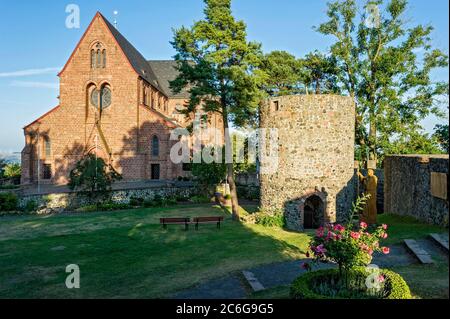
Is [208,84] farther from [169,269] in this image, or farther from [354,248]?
[354,248]

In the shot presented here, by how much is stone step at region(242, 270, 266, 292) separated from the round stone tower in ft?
29.7

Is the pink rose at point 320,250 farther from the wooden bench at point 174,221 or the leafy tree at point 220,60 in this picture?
the leafy tree at point 220,60

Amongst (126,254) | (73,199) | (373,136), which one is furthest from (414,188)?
(73,199)

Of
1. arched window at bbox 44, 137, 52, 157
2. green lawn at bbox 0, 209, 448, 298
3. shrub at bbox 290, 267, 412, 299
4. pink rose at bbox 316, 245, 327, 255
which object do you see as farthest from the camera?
arched window at bbox 44, 137, 52, 157

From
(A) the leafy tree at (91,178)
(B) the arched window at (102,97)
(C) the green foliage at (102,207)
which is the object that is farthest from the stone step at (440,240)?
(B) the arched window at (102,97)

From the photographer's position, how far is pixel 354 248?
745 centimetres

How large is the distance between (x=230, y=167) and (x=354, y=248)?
15.5 metres

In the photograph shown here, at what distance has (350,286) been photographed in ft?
25.8

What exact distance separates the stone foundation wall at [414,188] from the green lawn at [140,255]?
69 centimetres

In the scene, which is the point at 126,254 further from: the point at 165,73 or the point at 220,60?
the point at 165,73

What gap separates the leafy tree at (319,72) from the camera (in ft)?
98.0

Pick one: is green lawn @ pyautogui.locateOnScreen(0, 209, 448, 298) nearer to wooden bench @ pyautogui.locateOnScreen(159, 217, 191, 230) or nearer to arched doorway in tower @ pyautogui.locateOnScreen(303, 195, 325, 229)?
wooden bench @ pyautogui.locateOnScreen(159, 217, 191, 230)

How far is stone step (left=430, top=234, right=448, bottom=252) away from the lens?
441 inches

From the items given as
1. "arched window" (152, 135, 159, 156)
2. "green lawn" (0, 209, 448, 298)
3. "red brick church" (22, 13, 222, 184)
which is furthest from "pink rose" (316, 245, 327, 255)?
"arched window" (152, 135, 159, 156)
